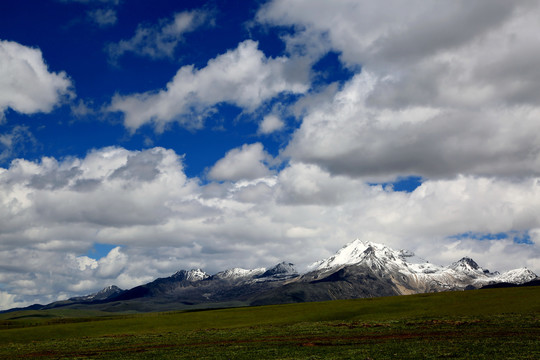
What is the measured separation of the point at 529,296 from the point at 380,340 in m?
73.9

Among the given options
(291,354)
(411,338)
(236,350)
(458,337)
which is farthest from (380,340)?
(236,350)

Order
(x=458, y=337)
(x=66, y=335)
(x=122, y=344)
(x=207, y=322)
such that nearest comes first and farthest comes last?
(x=458, y=337), (x=122, y=344), (x=66, y=335), (x=207, y=322)

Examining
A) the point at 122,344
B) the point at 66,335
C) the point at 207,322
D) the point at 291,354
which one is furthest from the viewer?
the point at 207,322

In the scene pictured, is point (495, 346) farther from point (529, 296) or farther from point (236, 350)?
point (529, 296)

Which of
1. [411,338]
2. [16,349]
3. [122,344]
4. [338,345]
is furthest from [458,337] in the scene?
[16,349]

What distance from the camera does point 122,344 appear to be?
81375mm

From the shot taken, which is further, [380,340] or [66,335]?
[66,335]

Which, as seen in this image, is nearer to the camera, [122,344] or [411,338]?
[411,338]

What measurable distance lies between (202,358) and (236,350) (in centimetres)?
709

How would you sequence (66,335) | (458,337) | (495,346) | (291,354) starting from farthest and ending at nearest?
1. (66,335)
2. (458,337)
3. (291,354)
4. (495,346)

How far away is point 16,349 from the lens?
84.0m

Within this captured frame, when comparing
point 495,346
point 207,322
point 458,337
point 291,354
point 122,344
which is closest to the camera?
point 495,346

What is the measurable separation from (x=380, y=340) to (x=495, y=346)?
15.8 m

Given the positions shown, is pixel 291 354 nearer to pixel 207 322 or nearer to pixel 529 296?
pixel 207 322
